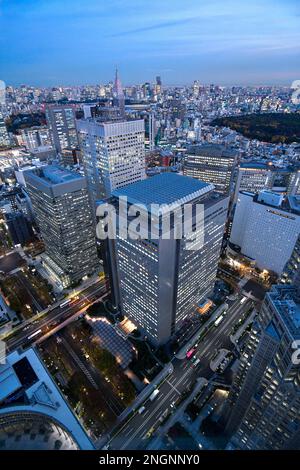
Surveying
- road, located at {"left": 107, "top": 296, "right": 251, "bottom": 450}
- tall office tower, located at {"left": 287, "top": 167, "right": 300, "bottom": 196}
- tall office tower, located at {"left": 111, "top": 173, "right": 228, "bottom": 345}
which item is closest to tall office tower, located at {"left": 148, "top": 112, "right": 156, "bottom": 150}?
tall office tower, located at {"left": 287, "top": 167, "right": 300, "bottom": 196}

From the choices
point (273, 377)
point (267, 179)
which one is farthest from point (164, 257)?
point (267, 179)

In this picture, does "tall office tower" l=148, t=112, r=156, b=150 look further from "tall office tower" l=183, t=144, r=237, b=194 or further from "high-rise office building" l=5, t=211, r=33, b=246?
"high-rise office building" l=5, t=211, r=33, b=246

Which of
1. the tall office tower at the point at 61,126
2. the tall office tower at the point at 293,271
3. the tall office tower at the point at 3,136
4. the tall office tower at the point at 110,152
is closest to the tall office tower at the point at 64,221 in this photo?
the tall office tower at the point at 110,152

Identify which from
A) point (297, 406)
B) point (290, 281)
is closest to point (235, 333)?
point (290, 281)

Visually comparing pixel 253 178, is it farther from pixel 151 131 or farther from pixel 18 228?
pixel 151 131

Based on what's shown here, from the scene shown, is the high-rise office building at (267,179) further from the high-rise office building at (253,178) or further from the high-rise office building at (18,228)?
the high-rise office building at (18,228)
